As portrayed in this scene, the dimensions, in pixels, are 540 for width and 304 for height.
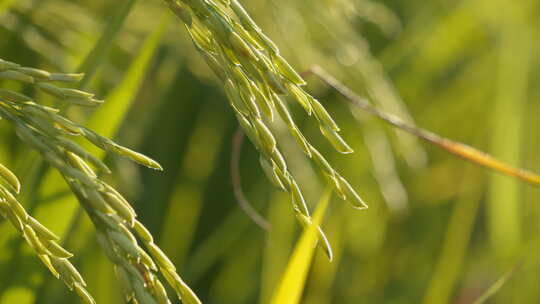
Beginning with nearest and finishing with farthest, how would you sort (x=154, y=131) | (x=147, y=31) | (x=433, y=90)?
(x=147, y=31) < (x=154, y=131) < (x=433, y=90)

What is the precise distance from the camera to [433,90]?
2.13 meters

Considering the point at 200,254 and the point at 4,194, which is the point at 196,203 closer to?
the point at 200,254

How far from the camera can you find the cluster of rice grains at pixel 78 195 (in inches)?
16.8

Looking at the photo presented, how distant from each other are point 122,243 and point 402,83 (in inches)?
56.6

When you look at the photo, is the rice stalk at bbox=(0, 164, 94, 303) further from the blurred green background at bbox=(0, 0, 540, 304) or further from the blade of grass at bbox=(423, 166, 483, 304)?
the blade of grass at bbox=(423, 166, 483, 304)

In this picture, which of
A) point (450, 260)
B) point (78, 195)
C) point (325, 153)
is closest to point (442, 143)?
point (450, 260)

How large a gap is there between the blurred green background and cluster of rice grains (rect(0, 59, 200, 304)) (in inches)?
14.0

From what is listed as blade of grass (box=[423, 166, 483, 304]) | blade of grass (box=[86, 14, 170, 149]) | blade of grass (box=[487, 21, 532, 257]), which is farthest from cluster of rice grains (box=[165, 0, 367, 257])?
blade of grass (box=[487, 21, 532, 257])

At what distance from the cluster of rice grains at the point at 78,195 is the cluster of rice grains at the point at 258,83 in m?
0.07

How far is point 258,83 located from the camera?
0.47m

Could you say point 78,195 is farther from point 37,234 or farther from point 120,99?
point 120,99

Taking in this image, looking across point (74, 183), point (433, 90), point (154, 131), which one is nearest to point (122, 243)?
point (74, 183)

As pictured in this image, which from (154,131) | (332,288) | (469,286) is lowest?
(469,286)

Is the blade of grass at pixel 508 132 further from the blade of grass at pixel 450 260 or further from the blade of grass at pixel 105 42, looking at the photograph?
the blade of grass at pixel 105 42
